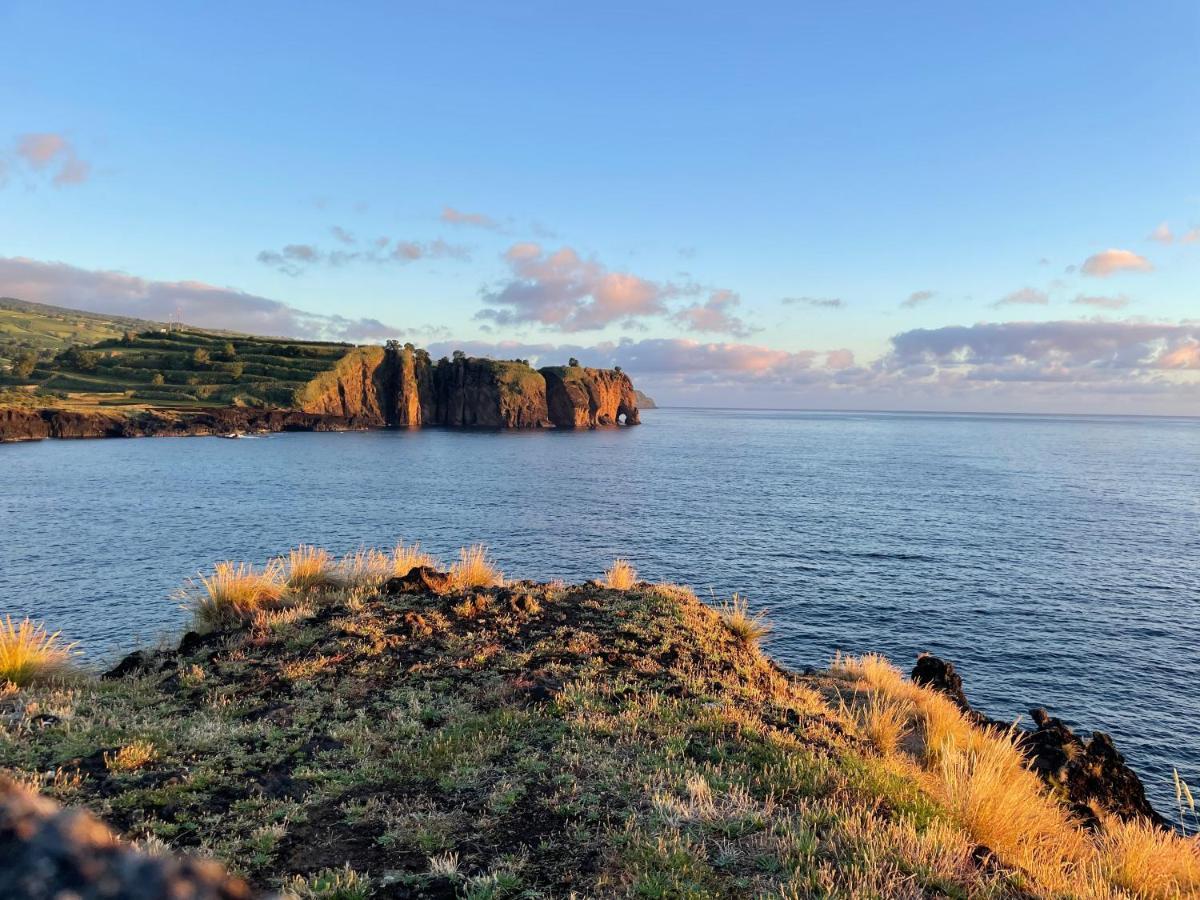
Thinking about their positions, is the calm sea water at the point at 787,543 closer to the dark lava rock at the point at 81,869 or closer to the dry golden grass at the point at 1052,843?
the dry golden grass at the point at 1052,843

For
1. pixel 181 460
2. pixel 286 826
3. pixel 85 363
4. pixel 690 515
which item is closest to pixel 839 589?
pixel 690 515

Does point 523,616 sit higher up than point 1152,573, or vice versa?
point 523,616

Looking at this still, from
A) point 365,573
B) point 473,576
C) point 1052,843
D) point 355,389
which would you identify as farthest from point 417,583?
point 355,389

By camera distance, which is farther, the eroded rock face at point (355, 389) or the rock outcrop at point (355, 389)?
the eroded rock face at point (355, 389)

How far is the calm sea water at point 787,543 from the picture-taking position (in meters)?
24.0

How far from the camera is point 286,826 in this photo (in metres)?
6.79

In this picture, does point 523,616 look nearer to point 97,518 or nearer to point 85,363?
point 97,518

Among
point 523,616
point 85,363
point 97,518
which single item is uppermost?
point 85,363

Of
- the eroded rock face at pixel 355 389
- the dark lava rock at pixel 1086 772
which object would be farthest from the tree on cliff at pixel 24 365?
the dark lava rock at pixel 1086 772

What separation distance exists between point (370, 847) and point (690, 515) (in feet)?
155

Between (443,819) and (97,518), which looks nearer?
(443,819)

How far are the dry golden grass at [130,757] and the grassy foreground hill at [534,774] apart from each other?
36mm

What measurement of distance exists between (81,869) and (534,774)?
24.6 feet

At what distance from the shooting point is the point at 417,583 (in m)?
16.3
